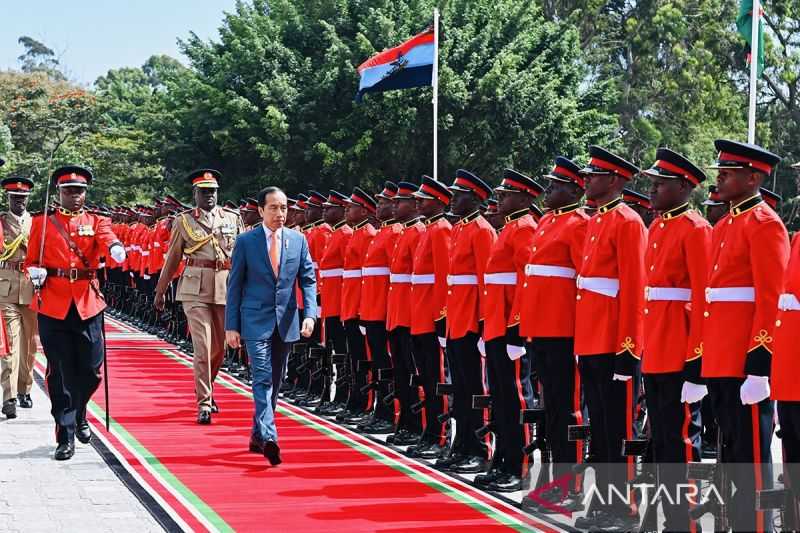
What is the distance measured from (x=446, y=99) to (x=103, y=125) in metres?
25.1

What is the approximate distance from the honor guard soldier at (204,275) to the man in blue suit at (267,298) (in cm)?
230

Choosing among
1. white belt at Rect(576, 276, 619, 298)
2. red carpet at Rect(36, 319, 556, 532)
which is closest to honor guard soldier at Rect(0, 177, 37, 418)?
red carpet at Rect(36, 319, 556, 532)

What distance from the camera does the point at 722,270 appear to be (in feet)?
21.7

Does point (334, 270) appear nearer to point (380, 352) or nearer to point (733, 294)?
point (380, 352)

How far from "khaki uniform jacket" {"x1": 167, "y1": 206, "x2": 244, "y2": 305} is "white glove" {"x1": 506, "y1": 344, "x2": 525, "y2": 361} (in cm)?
473

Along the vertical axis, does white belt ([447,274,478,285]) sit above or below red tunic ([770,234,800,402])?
above

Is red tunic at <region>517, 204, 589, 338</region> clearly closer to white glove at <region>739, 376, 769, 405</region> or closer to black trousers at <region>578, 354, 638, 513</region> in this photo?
black trousers at <region>578, 354, 638, 513</region>

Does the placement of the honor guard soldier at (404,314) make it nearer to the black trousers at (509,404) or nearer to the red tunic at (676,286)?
the black trousers at (509,404)

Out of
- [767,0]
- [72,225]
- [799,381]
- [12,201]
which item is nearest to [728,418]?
[799,381]

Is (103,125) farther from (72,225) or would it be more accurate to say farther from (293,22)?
(72,225)

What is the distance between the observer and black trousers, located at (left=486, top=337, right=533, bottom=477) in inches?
356

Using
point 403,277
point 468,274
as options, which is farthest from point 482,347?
point 403,277

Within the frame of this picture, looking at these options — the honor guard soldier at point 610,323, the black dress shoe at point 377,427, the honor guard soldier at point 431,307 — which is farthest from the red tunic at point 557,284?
the black dress shoe at point 377,427

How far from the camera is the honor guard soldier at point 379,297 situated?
1162cm
